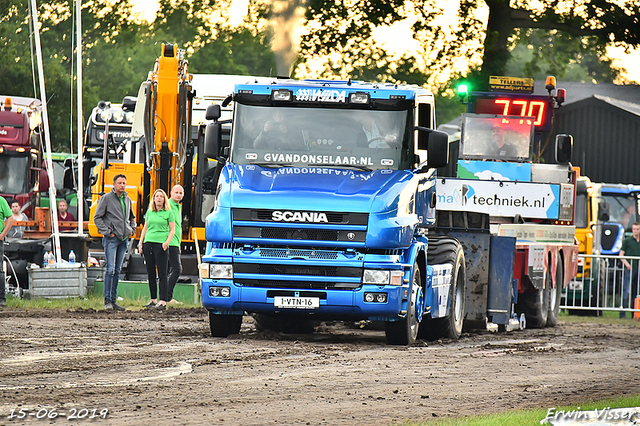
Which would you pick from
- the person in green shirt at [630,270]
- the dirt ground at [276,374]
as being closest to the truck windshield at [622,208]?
the person in green shirt at [630,270]

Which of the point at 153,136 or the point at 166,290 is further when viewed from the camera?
the point at 153,136

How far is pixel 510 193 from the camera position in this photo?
1880 cm

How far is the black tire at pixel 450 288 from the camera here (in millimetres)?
14305

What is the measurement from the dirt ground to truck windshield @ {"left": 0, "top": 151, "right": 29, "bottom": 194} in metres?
Answer: 9.70

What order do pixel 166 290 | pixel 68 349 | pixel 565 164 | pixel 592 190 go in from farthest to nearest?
1. pixel 592 190
2. pixel 565 164
3. pixel 166 290
4. pixel 68 349

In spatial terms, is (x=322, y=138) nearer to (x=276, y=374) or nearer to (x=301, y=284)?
(x=301, y=284)

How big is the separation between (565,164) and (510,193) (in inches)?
94.9

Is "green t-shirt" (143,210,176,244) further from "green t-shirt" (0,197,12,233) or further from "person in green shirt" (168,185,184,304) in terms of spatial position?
"green t-shirt" (0,197,12,233)

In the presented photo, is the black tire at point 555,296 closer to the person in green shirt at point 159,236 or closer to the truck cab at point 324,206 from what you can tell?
the truck cab at point 324,206

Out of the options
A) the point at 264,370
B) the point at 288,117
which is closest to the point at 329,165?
the point at 288,117

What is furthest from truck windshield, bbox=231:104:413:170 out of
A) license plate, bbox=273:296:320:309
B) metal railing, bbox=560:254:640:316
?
metal railing, bbox=560:254:640:316

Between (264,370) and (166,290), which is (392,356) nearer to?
(264,370)

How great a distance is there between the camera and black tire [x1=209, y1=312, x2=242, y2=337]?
13086 mm

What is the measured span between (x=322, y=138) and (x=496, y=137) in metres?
9.43
